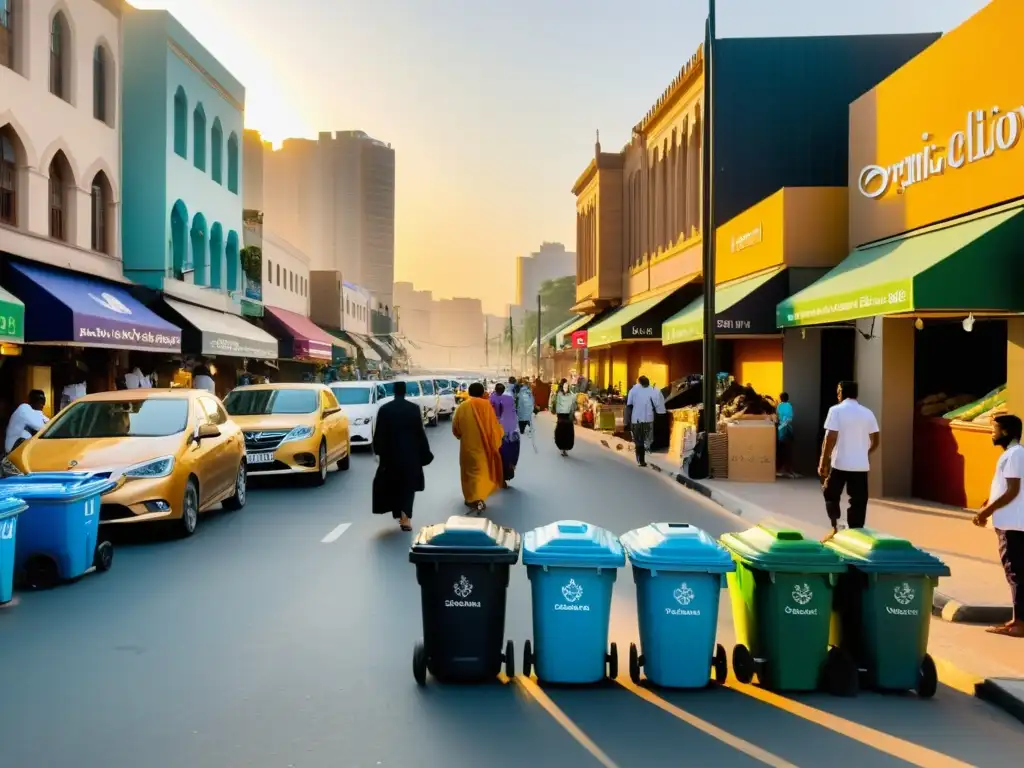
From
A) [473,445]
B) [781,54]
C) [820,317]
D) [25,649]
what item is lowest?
[25,649]

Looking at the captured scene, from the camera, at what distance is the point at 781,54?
25391 millimetres

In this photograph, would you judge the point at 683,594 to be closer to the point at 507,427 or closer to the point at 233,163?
the point at 507,427

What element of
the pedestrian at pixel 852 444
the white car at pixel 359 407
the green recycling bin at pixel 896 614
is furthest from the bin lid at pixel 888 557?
the white car at pixel 359 407

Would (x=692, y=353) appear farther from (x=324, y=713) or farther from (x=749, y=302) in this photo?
(x=324, y=713)

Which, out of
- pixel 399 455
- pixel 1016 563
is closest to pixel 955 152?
pixel 1016 563

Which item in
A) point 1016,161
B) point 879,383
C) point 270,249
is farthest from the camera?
point 270,249

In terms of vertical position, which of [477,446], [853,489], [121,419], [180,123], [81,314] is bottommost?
[853,489]

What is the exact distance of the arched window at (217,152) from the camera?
102 feet

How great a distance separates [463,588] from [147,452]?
6016mm

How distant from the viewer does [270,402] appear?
1688 cm

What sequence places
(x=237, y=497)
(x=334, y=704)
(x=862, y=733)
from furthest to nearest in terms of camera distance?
(x=237, y=497)
(x=334, y=704)
(x=862, y=733)

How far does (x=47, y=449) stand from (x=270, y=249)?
32.4 meters

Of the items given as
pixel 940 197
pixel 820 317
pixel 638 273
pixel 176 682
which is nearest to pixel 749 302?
pixel 820 317

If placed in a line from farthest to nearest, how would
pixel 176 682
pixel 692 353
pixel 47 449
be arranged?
pixel 692 353 → pixel 47 449 → pixel 176 682
